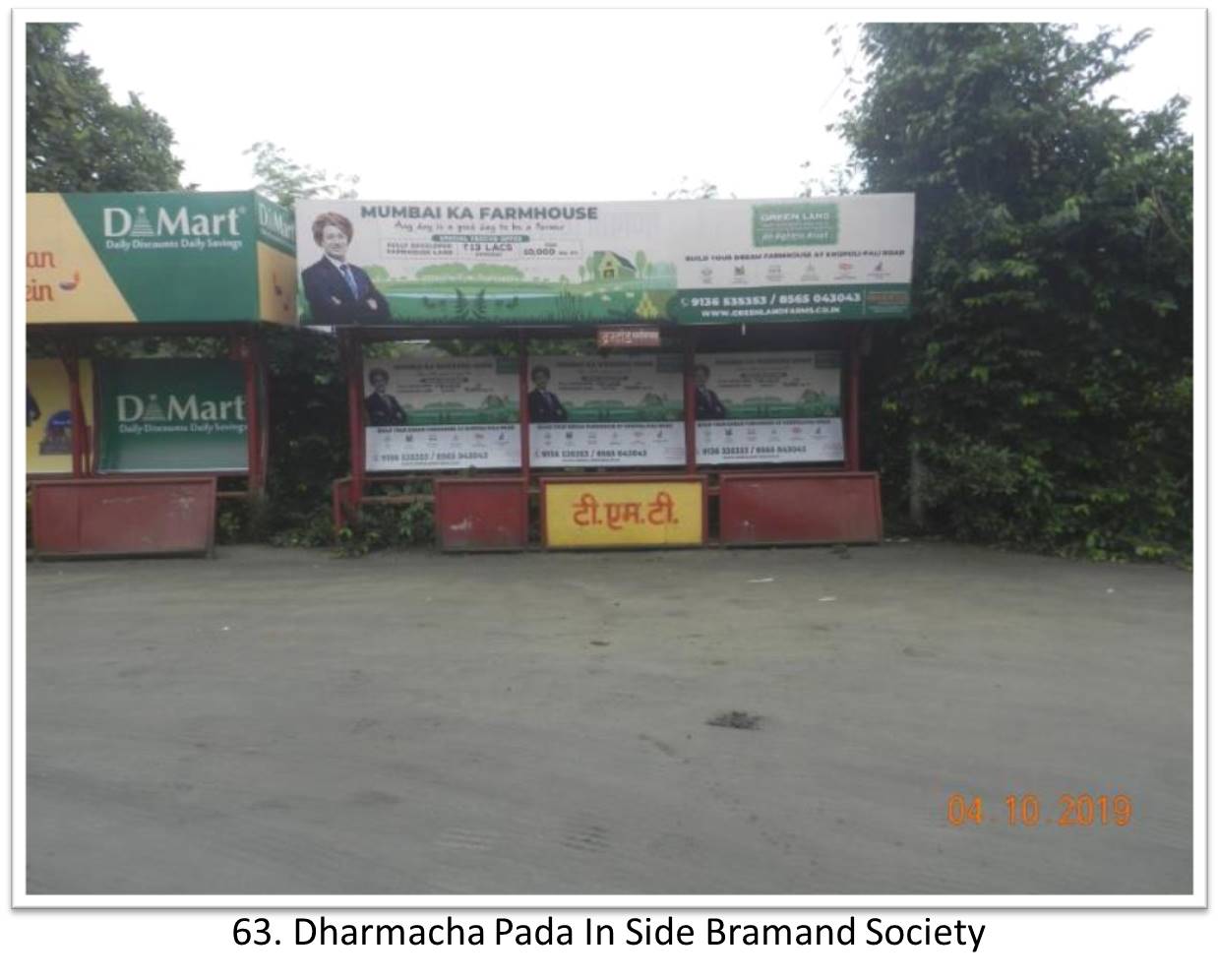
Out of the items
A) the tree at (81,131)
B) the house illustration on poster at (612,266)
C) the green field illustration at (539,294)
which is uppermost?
the tree at (81,131)

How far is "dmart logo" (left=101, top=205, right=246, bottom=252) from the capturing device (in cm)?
1159

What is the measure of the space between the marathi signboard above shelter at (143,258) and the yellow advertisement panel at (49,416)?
1642 millimetres

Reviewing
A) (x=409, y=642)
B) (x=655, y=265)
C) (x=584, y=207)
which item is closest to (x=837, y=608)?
(x=409, y=642)

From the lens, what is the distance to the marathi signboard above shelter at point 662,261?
11.8 metres

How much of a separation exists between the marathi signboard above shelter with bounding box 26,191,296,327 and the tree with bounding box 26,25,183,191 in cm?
375

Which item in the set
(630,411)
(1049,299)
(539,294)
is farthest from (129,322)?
(1049,299)

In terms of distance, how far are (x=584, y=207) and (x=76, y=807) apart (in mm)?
9265

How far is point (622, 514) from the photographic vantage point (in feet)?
38.1

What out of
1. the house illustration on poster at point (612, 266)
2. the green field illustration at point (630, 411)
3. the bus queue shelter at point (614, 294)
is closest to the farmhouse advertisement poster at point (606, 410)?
the green field illustration at point (630, 411)

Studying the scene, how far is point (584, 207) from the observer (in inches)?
468
